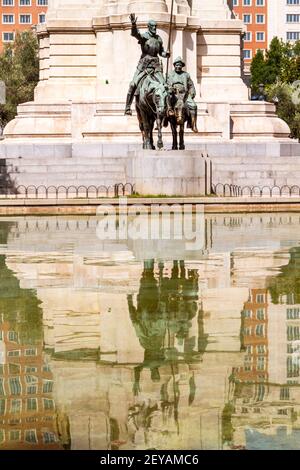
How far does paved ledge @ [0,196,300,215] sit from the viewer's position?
28172 millimetres

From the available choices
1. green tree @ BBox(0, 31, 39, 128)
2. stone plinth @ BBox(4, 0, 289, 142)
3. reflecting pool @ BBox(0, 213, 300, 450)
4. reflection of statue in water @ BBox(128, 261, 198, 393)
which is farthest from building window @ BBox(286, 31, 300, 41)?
reflection of statue in water @ BBox(128, 261, 198, 393)

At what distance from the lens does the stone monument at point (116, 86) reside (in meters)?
40.2

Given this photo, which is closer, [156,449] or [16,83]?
[156,449]

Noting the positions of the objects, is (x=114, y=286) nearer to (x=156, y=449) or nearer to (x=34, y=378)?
(x=34, y=378)

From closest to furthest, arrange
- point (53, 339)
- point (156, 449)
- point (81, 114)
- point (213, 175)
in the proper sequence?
point (156, 449)
point (53, 339)
point (213, 175)
point (81, 114)

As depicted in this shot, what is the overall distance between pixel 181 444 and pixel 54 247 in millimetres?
12289

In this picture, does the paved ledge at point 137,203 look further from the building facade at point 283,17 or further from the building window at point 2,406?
the building facade at point 283,17

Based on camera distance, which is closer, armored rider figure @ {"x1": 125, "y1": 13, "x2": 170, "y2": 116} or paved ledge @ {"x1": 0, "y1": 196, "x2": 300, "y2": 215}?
paved ledge @ {"x1": 0, "y1": 196, "x2": 300, "y2": 215}

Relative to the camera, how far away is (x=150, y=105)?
3250 cm

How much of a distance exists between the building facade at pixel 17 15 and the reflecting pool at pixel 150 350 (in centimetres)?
13500

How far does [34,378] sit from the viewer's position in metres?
8.08

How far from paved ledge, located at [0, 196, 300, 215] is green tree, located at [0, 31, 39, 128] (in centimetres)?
5050

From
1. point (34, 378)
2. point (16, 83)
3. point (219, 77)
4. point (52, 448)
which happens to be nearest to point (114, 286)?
point (34, 378)

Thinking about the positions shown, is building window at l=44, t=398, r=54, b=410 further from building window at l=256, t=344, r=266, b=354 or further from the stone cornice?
the stone cornice
